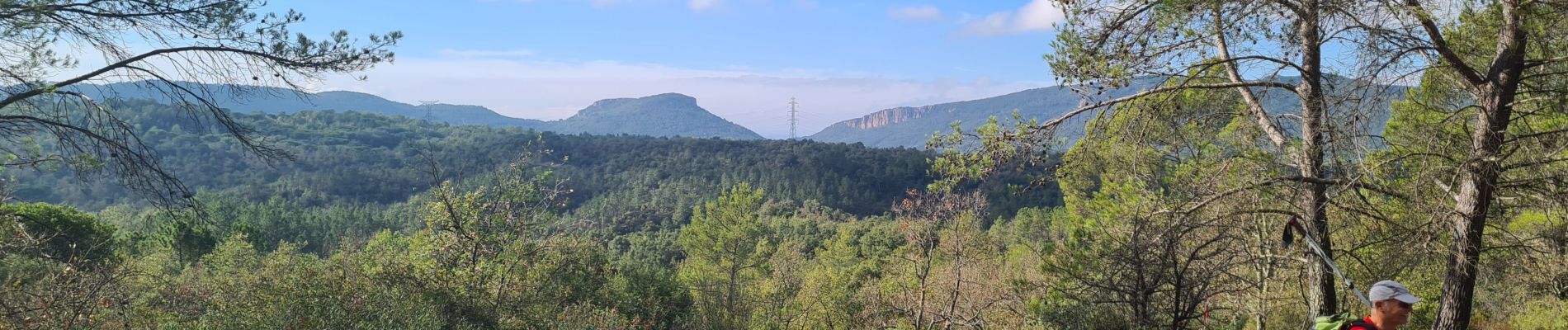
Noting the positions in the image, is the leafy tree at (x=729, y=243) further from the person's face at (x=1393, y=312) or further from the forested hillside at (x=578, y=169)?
the forested hillside at (x=578, y=169)

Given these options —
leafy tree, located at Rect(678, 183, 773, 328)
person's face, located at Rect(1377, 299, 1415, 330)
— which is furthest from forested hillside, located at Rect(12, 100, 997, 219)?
person's face, located at Rect(1377, 299, 1415, 330)

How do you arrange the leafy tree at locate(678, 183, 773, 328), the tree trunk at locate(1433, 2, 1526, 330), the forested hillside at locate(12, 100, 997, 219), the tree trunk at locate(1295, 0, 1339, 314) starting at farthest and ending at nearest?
the forested hillside at locate(12, 100, 997, 219), the leafy tree at locate(678, 183, 773, 328), the tree trunk at locate(1295, 0, 1339, 314), the tree trunk at locate(1433, 2, 1526, 330)

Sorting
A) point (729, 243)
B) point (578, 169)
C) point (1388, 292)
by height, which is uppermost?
point (1388, 292)

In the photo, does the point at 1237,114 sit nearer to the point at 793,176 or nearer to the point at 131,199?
the point at 793,176

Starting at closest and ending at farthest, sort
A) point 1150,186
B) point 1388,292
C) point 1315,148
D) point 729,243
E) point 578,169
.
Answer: point 1388,292 < point 1315,148 < point 1150,186 < point 729,243 < point 578,169

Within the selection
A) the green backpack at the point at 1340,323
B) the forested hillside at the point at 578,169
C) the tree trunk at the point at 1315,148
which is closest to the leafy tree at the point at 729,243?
the tree trunk at the point at 1315,148

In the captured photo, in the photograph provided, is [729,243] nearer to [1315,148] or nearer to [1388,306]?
[1315,148]

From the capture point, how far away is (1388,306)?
10.0 ft

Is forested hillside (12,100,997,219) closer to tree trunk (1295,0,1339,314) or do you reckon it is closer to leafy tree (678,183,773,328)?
leafy tree (678,183,773,328)

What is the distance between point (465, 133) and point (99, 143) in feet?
566

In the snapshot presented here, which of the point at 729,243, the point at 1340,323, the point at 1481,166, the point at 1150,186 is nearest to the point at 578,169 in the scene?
the point at 729,243

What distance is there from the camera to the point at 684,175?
11456 cm

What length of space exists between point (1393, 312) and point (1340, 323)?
0.20m

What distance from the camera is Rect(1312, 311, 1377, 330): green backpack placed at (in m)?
3.04
